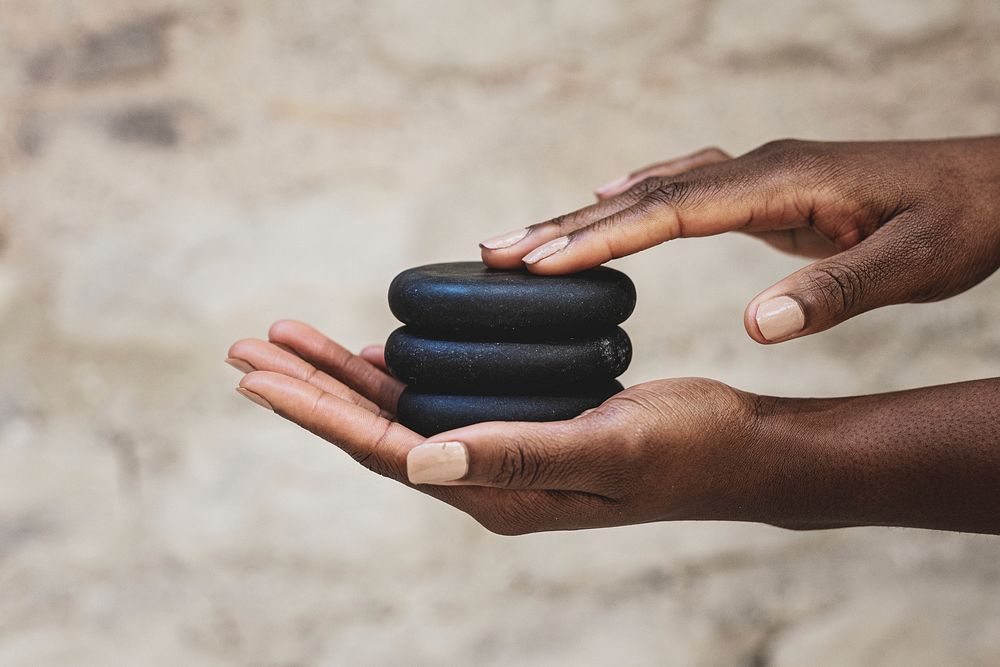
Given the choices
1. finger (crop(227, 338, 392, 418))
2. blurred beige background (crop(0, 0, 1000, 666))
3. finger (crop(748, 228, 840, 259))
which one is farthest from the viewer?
blurred beige background (crop(0, 0, 1000, 666))

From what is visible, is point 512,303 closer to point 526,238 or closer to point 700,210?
point 526,238

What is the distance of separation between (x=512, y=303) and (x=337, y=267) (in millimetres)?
550

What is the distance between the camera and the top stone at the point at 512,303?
0.84 metres

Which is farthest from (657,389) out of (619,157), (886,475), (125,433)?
(125,433)

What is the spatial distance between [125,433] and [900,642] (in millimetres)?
1228

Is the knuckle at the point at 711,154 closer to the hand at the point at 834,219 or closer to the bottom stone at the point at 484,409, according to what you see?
the hand at the point at 834,219

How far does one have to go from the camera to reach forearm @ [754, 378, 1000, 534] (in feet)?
2.81

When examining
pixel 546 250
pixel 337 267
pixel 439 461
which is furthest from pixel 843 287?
pixel 337 267

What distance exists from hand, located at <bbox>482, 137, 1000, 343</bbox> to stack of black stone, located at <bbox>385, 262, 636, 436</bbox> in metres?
0.04

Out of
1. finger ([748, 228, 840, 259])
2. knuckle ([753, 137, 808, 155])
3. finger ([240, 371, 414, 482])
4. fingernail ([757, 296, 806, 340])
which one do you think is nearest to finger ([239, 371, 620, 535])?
finger ([240, 371, 414, 482])

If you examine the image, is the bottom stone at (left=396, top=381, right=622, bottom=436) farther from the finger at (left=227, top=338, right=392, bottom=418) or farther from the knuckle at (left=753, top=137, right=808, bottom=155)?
the knuckle at (left=753, top=137, right=808, bottom=155)

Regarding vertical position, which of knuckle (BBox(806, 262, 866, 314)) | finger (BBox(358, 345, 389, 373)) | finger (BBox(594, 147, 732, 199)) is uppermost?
finger (BBox(594, 147, 732, 199))

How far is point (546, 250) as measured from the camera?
865mm

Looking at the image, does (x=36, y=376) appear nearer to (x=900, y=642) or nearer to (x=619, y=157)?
(x=619, y=157)
